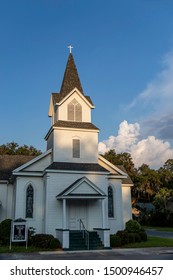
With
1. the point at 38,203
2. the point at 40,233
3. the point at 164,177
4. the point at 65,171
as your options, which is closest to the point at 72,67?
the point at 65,171

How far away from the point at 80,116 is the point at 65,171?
5920 mm

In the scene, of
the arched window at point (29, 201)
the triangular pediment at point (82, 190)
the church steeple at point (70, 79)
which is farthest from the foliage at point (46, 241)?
the church steeple at point (70, 79)

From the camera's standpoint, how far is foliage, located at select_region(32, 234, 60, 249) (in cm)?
2098

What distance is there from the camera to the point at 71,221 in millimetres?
24328

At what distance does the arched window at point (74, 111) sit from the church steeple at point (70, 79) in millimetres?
1216

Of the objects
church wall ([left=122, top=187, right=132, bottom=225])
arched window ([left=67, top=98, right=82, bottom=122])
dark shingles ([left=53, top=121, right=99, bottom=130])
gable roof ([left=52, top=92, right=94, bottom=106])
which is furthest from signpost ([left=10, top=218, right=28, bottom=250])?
gable roof ([left=52, top=92, right=94, bottom=106])

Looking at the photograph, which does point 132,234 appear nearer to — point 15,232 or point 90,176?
point 90,176

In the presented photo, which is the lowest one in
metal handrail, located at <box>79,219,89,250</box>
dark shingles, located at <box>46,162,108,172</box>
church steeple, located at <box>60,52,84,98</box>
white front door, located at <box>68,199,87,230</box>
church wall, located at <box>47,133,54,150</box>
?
metal handrail, located at <box>79,219,89,250</box>

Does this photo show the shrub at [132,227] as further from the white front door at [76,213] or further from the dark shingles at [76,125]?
the dark shingles at [76,125]

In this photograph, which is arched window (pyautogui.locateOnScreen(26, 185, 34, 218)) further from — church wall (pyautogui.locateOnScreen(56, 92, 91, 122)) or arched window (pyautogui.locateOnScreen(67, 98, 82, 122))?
arched window (pyautogui.locateOnScreen(67, 98, 82, 122))

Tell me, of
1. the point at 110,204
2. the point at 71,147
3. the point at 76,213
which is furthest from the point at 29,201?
the point at 110,204

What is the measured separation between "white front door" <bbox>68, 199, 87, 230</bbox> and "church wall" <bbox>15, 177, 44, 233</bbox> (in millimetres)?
2315

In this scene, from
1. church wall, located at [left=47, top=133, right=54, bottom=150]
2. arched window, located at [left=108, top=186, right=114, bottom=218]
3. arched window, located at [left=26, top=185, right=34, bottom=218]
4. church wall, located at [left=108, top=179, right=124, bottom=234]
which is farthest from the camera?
church wall, located at [left=47, top=133, right=54, bottom=150]

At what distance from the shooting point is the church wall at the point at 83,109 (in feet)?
90.5
